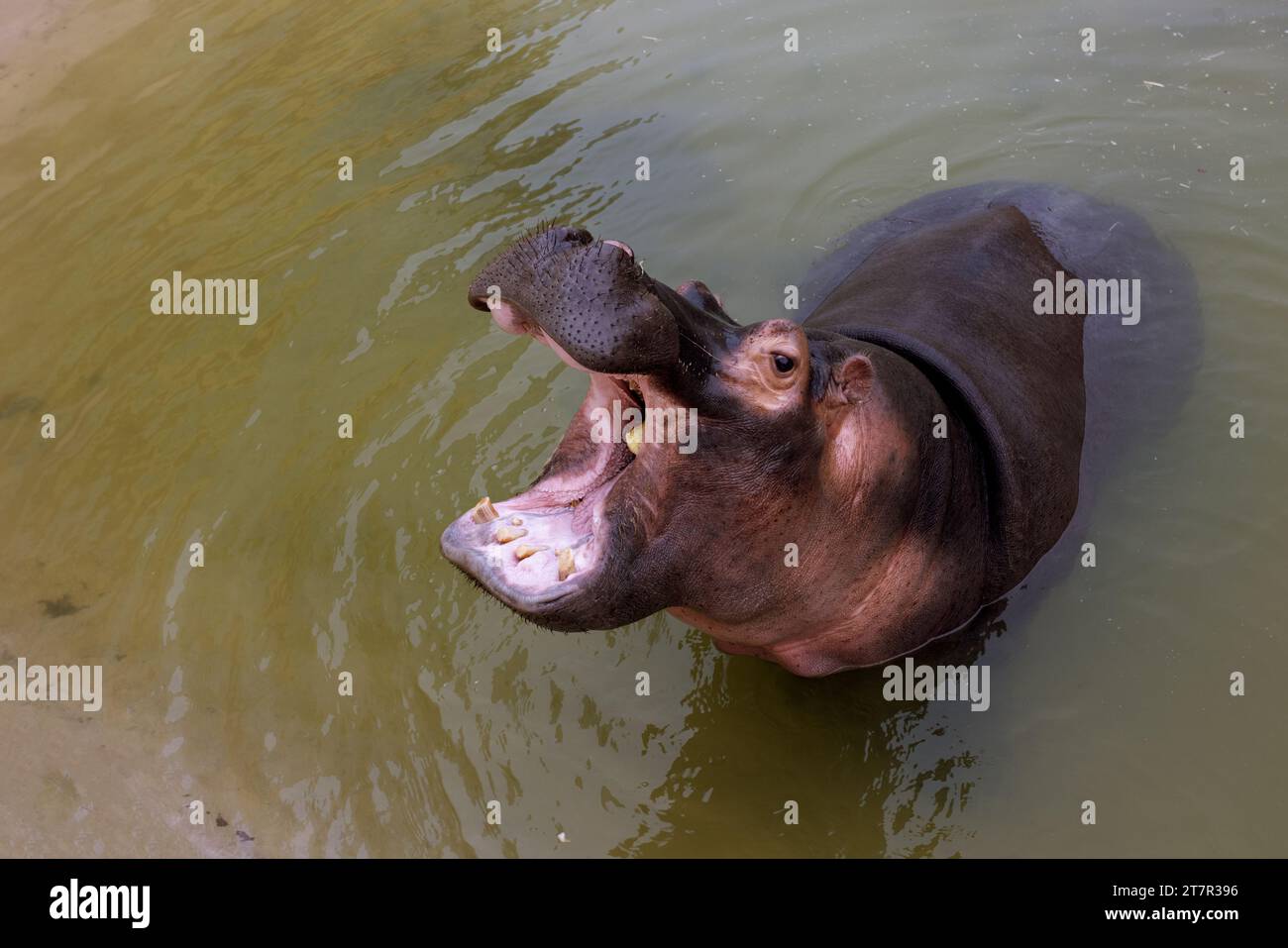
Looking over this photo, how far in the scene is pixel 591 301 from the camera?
3332mm

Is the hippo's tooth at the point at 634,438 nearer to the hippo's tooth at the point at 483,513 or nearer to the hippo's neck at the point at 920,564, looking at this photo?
the hippo's tooth at the point at 483,513

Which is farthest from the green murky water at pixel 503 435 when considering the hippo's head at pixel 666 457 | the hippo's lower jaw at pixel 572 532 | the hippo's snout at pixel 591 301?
the hippo's snout at pixel 591 301

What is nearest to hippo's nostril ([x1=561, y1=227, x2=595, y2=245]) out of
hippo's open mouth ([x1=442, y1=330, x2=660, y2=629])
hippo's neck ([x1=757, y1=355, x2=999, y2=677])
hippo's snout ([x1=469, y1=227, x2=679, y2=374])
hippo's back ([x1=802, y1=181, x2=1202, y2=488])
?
hippo's snout ([x1=469, y1=227, x2=679, y2=374])

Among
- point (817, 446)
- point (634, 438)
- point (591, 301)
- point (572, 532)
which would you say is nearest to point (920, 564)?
point (817, 446)

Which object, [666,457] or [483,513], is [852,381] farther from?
[483,513]

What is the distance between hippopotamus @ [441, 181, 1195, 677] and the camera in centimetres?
359

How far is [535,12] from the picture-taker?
384 inches

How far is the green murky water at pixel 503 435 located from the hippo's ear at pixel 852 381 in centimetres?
158

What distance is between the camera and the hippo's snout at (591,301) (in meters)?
3.29

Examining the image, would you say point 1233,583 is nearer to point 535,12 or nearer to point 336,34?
point 535,12

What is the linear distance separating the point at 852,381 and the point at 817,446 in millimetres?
235

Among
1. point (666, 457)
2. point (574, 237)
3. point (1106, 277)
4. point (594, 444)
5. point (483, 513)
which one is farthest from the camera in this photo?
point (1106, 277)
